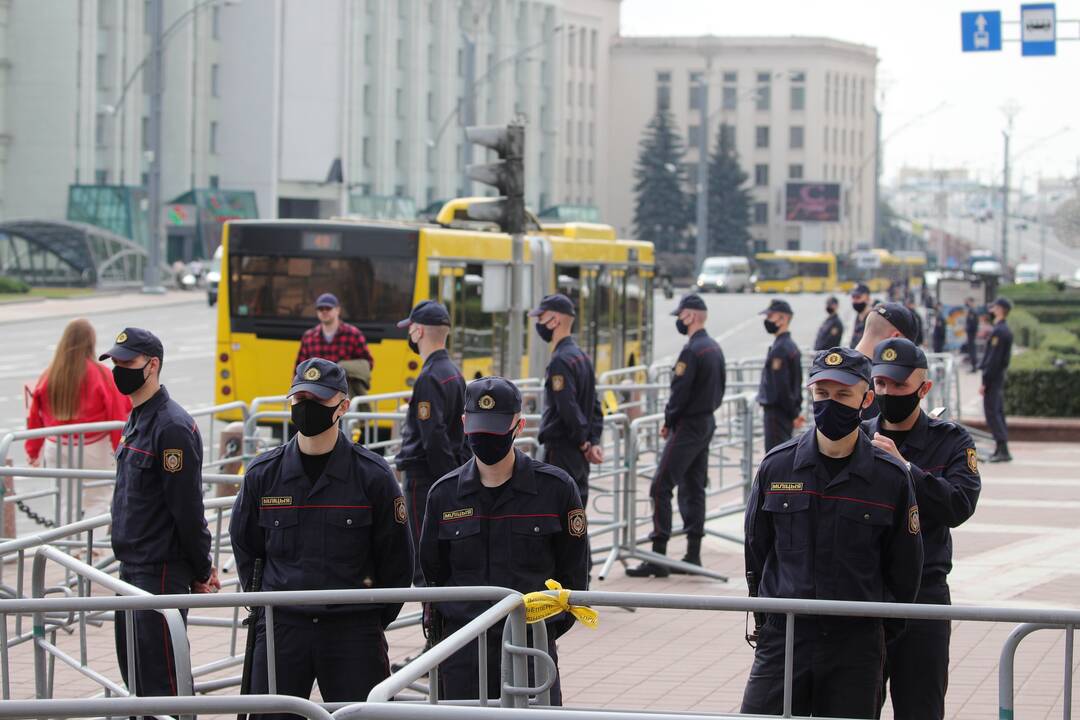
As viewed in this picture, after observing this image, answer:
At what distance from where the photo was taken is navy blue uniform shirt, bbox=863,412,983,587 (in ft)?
20.0

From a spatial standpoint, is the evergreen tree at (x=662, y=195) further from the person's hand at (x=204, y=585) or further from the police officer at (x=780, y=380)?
the person's hand at (x=204, y=585)

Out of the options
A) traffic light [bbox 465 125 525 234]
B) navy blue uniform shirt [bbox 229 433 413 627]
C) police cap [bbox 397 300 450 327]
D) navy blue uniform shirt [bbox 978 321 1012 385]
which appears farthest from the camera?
navy blue uniform shirt [bbox 978 321 1012 385]

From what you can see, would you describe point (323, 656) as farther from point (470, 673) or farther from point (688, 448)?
point (688, 448)

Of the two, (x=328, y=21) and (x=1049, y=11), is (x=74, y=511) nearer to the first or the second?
(x=1049, y=11)

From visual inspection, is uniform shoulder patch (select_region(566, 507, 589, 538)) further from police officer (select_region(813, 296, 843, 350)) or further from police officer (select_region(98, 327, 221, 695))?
police officer (select_region(813, 296, 843, 350))

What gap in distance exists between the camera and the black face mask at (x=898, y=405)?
20.5 ft

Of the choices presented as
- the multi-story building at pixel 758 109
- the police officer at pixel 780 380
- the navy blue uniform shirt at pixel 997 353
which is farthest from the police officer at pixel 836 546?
the multi-story building at pixel 758 109

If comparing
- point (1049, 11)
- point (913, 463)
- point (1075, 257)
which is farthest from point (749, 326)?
point (1075, 257)

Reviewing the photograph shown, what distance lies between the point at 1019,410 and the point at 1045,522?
8.94 meters

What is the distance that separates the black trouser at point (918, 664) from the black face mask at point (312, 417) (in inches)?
82.7

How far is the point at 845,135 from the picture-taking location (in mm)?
142375

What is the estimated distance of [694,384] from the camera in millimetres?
11602

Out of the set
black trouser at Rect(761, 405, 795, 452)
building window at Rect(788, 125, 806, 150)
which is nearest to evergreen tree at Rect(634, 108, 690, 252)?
building window at Rect(788, 125, 806, 150)

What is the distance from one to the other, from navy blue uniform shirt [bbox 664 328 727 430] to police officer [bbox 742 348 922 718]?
5.89 m
